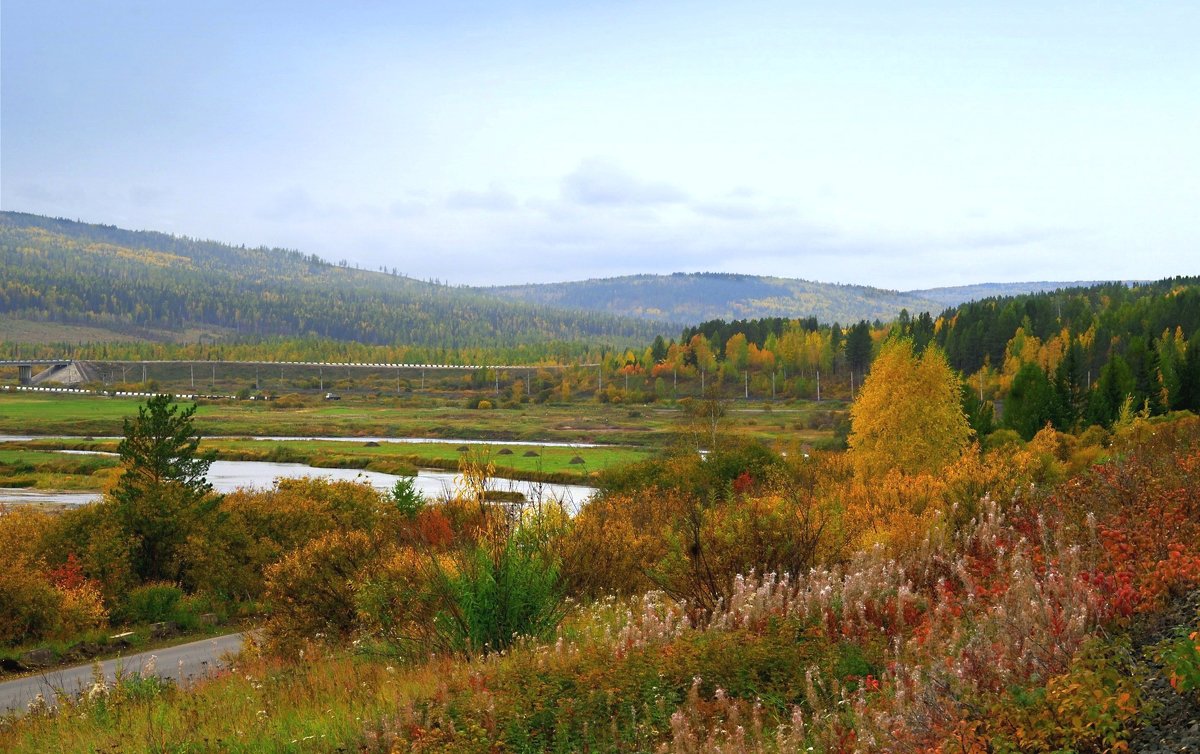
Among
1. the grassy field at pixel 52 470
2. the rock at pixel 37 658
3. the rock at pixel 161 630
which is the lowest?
the grassy field at pixel 52 470

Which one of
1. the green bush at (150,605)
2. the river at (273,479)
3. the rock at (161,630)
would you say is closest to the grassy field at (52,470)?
the river at (273,479)

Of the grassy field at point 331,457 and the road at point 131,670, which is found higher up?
the road at point 131,670

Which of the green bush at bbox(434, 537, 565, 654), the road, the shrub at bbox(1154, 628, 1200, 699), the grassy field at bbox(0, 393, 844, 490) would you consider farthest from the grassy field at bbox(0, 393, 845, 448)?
the shrub at bbox(1154, 628, 1200, 699)

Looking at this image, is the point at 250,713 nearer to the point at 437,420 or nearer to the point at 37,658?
the point at 37,658

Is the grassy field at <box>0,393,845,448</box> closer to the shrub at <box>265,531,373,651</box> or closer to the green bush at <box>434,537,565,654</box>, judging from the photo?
the shrub at <box>265,531,373,651</box>

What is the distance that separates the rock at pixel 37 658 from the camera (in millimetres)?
20625

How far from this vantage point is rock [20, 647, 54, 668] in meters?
20.6

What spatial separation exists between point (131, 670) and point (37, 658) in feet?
11.8

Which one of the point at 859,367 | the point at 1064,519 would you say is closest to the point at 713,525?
the point at 1064,519

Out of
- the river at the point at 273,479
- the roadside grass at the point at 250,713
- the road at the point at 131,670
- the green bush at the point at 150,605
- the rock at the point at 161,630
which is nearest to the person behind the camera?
→ the roadside grass at the point at 250,713

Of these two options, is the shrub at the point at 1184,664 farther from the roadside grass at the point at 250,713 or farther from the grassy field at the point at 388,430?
the grassy field at the point at 388,430

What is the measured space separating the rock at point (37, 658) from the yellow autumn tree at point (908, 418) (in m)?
32.5

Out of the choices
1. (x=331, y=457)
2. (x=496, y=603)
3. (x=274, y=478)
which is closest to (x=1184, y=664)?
(x=496, y=603)

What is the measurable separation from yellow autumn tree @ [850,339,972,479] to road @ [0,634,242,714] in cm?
2995
